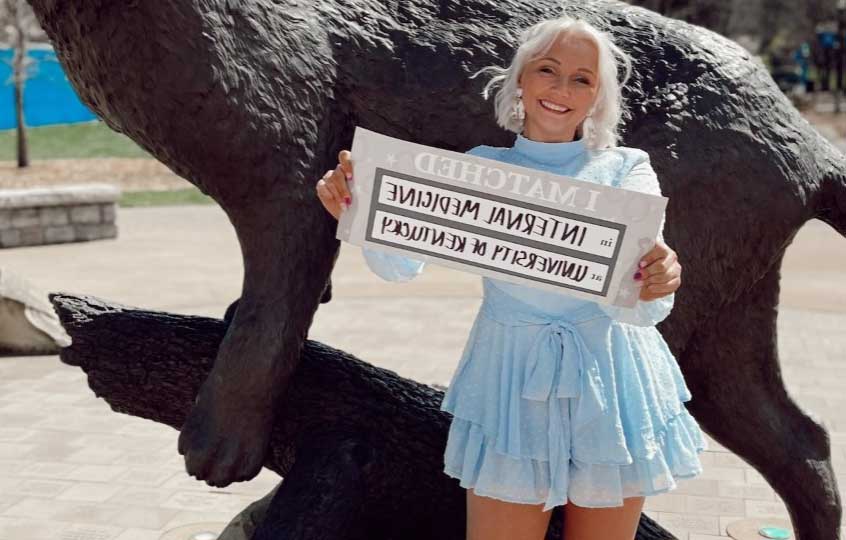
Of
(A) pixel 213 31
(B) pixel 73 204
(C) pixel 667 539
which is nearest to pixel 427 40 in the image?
(A) pixel 213 31

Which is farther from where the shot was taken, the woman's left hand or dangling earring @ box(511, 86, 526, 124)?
dangling earring @ box(511, 86, 526, 124)

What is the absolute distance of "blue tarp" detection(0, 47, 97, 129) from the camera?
1905cm

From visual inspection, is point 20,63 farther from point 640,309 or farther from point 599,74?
point 640,309

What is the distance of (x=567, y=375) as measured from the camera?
178 cm

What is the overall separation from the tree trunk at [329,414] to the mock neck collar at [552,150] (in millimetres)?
971

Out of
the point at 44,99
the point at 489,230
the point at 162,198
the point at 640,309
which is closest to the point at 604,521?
the point at 640,309

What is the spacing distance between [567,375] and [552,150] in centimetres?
42

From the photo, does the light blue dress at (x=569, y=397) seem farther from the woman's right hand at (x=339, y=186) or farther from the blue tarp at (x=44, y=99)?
the blue tarp at (x=44, y=99)

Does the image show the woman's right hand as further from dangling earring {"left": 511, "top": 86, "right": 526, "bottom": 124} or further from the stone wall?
the stone wall

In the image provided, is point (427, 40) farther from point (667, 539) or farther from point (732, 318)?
point (667, 539)

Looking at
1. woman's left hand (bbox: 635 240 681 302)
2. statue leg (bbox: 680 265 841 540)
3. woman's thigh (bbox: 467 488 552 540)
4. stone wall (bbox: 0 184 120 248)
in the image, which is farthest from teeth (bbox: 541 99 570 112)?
stone wall (bbox: 0 184 120 248)

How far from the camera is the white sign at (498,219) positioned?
1.74 meters

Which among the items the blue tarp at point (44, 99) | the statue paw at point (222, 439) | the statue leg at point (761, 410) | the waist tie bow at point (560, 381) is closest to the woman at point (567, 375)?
the waist tie bow at point (560, 381)

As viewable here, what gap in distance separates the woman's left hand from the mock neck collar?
269 mm
